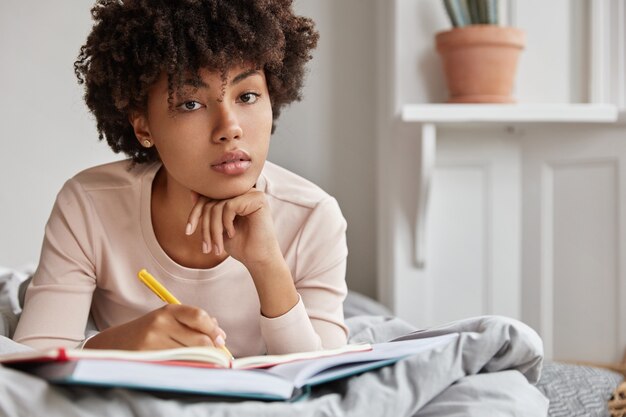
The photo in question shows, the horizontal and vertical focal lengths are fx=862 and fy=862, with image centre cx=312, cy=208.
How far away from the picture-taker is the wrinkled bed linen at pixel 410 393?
714 mm

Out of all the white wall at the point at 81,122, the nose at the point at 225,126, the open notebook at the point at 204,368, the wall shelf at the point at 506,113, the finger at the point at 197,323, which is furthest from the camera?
the white wall at the point at 81,122

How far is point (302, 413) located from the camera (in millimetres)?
774

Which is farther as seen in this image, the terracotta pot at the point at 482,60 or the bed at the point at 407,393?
the terracotta pot at the point at 482,60

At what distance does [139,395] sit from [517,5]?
1.89m

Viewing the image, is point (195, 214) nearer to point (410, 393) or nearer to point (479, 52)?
point (410, 393)

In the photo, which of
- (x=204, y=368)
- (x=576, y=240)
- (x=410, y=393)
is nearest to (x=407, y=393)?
(x=410, y=393)

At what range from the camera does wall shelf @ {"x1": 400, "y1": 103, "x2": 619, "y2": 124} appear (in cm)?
217

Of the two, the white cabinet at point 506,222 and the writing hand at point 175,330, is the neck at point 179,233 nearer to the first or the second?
the writing hand at point 175,330

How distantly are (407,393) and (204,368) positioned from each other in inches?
8.3

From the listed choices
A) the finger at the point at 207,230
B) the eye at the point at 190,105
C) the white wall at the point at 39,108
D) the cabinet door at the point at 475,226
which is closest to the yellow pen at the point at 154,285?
the finger at the point at 207,230

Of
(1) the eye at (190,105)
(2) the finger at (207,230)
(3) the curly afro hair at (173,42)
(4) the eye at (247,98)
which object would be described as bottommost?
(2) the finger at (207,230)

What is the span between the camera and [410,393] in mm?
848

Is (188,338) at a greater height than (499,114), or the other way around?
(499,114)

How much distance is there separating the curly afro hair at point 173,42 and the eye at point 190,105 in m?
0.02
